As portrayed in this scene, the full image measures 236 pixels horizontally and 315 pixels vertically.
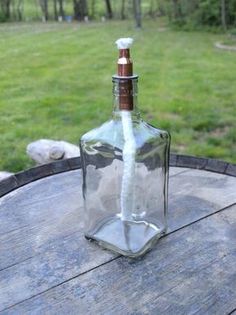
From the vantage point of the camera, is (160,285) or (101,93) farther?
(101,93)

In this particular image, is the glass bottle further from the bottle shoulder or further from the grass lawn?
the grass lawn

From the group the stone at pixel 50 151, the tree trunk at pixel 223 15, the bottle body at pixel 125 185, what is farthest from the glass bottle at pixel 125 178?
the tree trunk at pixel 223 15

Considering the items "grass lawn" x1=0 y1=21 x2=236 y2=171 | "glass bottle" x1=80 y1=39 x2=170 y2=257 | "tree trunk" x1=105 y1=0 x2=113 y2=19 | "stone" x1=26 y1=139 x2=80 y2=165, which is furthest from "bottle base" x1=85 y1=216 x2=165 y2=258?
"tree trunk" x1=105 y1=0 x2=113 y2=19

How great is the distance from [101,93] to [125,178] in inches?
139

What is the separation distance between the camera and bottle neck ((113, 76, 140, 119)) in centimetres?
84

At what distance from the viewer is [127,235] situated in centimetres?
98

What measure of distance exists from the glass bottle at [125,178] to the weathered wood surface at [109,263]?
4cm

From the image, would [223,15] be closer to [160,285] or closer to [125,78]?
[125,78]

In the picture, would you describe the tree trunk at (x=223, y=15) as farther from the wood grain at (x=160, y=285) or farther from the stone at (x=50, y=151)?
the wood grain at (x=160, y=285)

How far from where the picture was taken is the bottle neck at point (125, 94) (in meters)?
0.84

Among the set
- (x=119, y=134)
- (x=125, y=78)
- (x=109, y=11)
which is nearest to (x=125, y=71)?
(x=125, y=78)

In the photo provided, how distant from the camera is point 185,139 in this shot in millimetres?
3023

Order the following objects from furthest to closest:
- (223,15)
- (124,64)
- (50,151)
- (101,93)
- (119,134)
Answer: (223,15), (101,93), (50,151), (119,134), (124,64)

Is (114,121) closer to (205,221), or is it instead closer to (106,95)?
(205,221)
